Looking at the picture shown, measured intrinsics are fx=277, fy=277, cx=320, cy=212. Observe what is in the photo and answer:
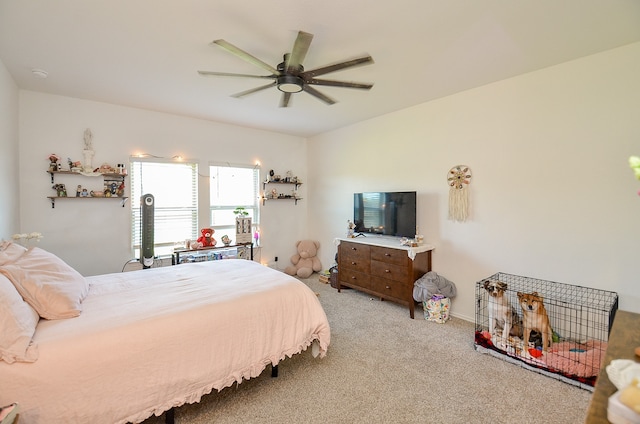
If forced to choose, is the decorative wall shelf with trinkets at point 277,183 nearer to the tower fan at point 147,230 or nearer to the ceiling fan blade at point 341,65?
the tower fan at point 147,230

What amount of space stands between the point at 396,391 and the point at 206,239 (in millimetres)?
3243

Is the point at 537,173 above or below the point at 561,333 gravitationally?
above

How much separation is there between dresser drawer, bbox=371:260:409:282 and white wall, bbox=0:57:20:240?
3978mm

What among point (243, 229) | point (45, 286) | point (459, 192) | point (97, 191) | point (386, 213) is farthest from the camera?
point (243, 229)

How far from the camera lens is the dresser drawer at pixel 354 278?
12.9ft

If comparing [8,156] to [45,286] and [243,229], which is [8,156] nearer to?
[45,286]

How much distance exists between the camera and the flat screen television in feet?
12.1

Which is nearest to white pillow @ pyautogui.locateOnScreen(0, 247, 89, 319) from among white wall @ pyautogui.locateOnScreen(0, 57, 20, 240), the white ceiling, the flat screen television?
white wall @ pyautogui.locateOnScreen(0, 57, 20, 240)

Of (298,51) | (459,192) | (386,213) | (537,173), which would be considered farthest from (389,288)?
(298,51)

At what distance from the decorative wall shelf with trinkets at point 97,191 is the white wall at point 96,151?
7 centimetres

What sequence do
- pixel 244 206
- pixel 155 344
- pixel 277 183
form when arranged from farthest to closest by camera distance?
pixel 277 183, pixel 244 206, pixel 155 344

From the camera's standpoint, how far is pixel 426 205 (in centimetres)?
370

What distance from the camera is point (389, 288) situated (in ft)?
11.8

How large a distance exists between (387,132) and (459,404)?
11.1ft
